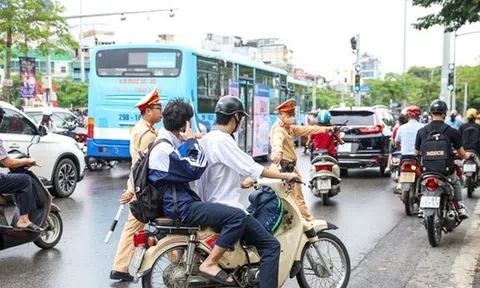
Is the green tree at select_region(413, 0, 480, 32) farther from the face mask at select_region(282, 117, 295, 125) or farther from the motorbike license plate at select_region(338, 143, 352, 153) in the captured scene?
the face mask at select_region(282, 117, 295, 125)

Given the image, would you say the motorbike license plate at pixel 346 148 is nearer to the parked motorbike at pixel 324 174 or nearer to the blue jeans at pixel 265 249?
the parked motorbike at pixel 324 174

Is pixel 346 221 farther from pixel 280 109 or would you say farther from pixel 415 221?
pixel 280 109

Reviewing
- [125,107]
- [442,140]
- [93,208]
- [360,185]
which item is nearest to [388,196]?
[360,185]

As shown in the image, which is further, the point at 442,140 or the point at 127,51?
the point at 127,51

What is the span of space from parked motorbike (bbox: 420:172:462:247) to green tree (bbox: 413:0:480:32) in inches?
138

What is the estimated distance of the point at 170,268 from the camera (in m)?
4.45

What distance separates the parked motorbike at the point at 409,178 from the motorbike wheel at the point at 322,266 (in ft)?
13.8

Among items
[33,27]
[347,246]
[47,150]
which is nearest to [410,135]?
[347,246]

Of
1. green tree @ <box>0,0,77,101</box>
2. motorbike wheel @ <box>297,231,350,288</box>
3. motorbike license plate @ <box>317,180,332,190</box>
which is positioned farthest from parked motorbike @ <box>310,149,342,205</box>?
green tree @ <box>0,0,77,101</box>

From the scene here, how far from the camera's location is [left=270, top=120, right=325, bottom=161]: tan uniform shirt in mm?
7457

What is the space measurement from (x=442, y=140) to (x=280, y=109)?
6.75 ft

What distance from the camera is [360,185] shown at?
13.2 metres

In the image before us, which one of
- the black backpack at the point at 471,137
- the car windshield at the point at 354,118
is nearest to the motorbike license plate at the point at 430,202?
the black backpack at the point at 471,137

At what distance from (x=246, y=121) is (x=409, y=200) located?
868 centimetres
